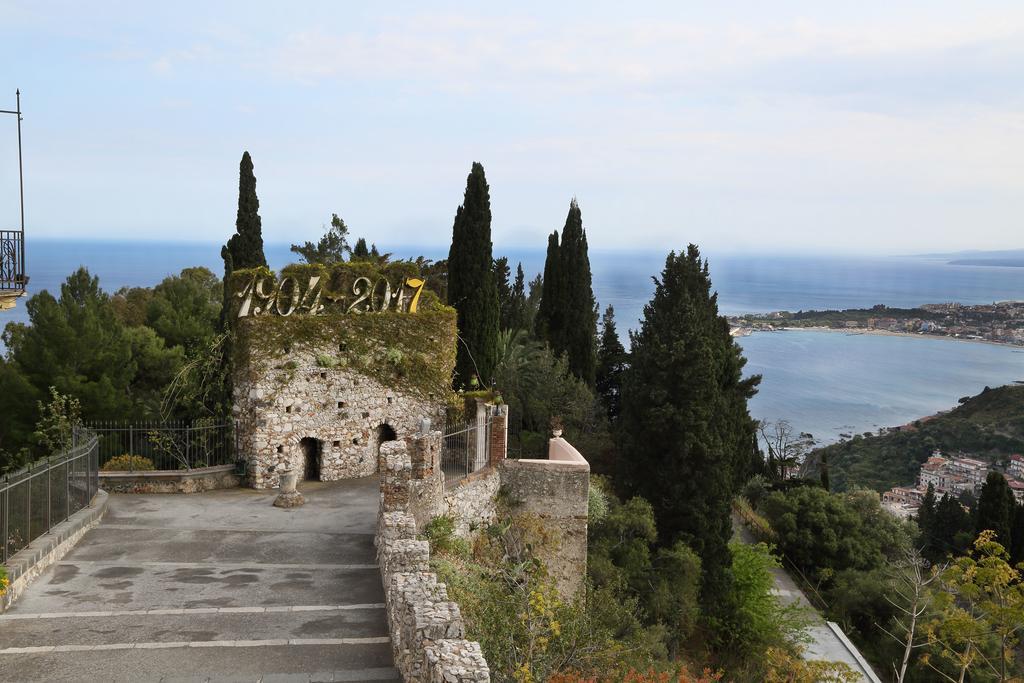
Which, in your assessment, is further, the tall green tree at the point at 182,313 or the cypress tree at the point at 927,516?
the cypress tree at the point at 927,516

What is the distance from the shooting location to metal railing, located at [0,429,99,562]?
12.2 metres

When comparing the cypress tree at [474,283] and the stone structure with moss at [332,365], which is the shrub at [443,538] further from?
the cypress tree at [474,283]

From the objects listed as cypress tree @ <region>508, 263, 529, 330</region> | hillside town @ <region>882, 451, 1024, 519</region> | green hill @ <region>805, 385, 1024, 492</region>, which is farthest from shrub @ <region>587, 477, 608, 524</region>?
green hill @ <region>805, 385, 1024, 492</region>

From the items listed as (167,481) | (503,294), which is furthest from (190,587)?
(503,294)

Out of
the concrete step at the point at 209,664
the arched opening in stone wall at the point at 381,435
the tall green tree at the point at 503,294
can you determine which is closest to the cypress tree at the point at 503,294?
the tall green tree at the point at 503,294

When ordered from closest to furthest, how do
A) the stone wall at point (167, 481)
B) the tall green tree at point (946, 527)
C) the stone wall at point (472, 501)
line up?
1. the stone wall at point (472, 501)
2. the stone wall at point (167, 481)
3. the tall green tree at point (946, 527)

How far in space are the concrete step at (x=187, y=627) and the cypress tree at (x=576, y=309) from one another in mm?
22263

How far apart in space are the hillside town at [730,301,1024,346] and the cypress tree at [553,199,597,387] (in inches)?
3026

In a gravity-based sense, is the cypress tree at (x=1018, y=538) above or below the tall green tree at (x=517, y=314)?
below

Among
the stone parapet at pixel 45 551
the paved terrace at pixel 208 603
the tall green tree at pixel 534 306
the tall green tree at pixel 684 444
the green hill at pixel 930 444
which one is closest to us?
the paved terrace at pixel 208 603

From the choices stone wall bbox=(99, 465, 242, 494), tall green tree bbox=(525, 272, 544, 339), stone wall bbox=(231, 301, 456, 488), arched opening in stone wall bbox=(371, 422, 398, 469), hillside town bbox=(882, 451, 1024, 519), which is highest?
tall green tree bbox=(525, 272, 544, 339)

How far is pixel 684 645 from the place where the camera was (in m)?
22.4

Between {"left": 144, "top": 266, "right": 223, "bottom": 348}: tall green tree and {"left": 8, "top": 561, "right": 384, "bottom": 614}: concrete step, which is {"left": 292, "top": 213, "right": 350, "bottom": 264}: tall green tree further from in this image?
{"left": 8, "top": 561, "right": 384, "bottom": 614}: concrete step

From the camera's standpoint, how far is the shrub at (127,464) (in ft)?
60.3
